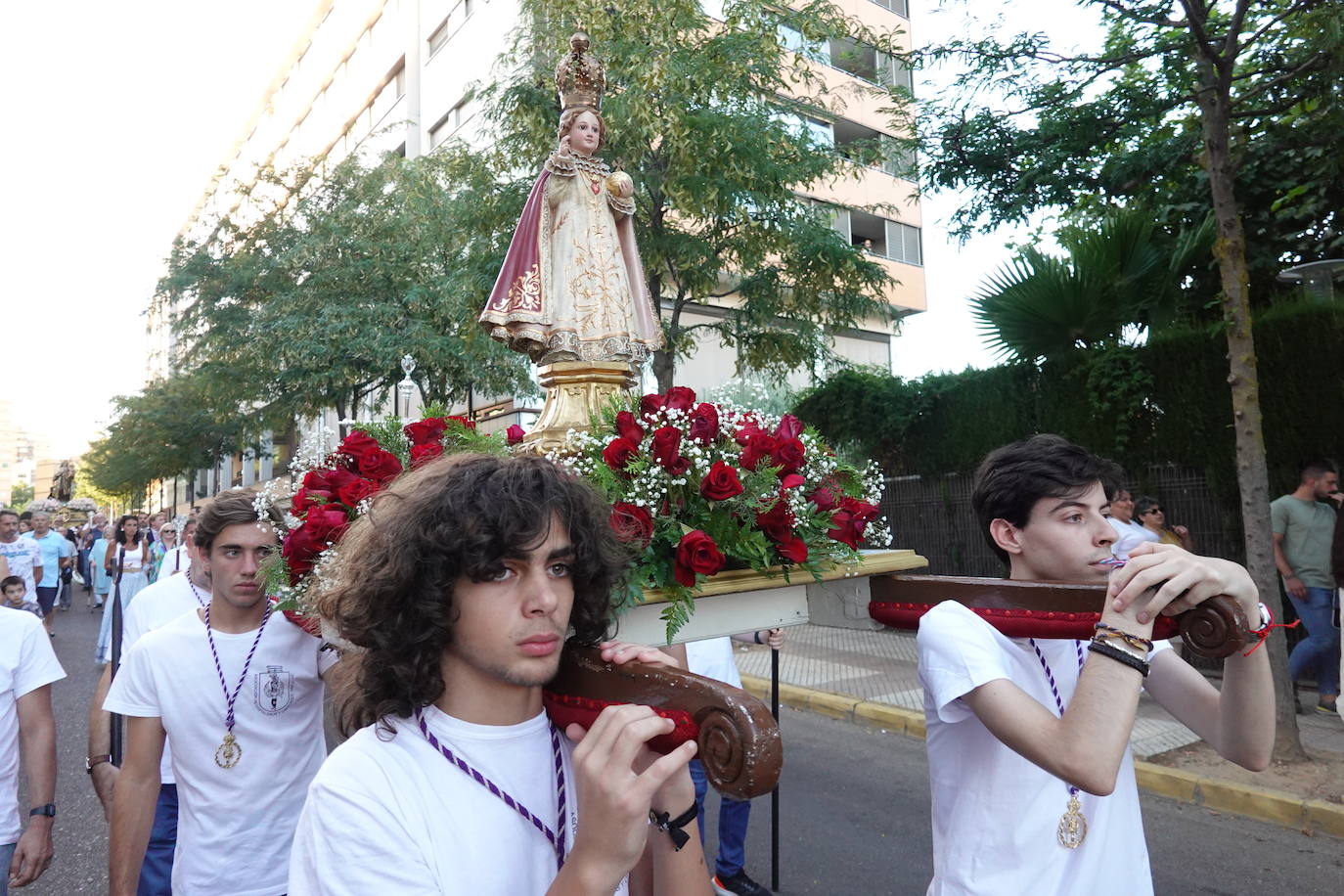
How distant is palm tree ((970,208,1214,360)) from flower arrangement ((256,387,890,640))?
7880 millimetres

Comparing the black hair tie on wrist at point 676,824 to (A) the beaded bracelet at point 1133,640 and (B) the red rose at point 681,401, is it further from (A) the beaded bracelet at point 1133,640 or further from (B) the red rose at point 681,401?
(B) the red rose at point 681,401

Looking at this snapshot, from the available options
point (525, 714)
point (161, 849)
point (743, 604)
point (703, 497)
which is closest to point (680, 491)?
point (703, 497)

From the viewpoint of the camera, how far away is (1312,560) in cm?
738

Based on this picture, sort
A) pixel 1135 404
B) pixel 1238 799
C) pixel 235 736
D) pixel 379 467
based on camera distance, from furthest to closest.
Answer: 1. pixel 1135 404
2. pixel 1238 799
3. pixel 235 736
4. pixel 379 467

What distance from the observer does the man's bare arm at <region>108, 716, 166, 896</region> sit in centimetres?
255

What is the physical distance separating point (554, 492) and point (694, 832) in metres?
0.63

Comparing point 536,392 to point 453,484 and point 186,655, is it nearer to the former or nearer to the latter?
point 186,655

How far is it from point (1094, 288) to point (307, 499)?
893 centimetres

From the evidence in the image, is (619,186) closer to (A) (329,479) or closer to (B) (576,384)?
(B) (576,384)

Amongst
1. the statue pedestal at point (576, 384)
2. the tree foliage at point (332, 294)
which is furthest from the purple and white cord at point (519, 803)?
the tree foliage at point (332, 294)

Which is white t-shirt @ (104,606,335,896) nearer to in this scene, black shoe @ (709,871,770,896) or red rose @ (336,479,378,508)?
red rose @ (336,479,378,508)

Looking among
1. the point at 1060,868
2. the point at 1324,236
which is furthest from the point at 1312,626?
the point at 1060,868

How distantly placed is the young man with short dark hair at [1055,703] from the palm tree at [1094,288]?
25.4 feet

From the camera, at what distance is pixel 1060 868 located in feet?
6.19
